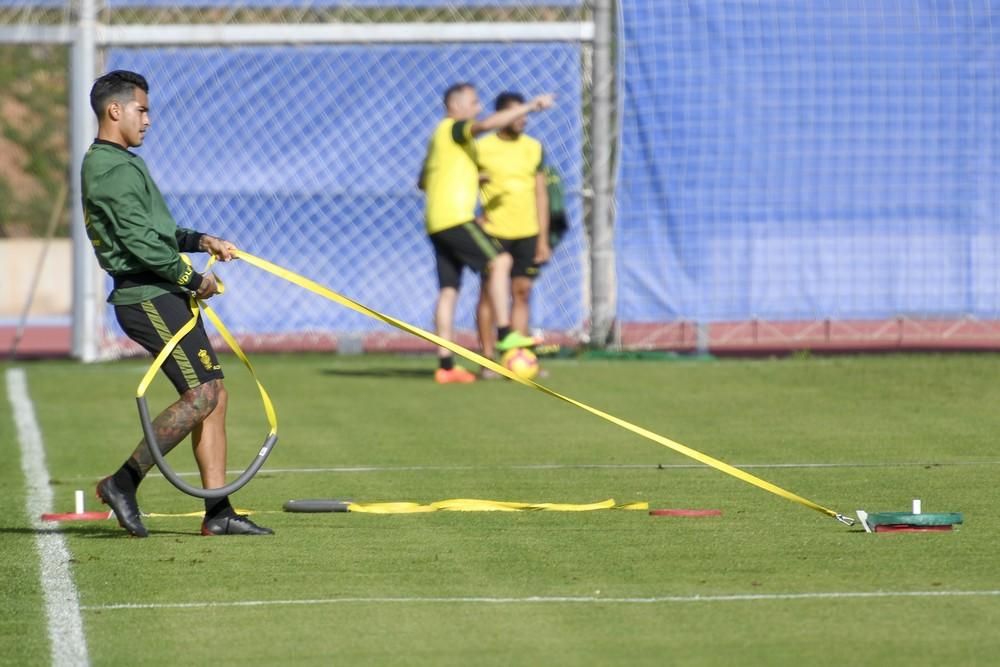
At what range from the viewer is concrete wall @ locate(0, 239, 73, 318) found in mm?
25625

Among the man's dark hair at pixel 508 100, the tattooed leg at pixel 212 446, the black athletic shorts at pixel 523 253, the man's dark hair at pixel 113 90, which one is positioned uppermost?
the man's dark hair at pixel 508 100

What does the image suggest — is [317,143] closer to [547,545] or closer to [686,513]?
[686,513]

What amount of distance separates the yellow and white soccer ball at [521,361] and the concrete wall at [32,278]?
11617 millimetres

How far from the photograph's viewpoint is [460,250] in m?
15.6

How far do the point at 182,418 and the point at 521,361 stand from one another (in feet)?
22.1

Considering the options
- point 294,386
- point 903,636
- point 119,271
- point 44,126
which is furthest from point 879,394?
point 44,126

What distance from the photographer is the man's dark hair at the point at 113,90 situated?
27.3 ft

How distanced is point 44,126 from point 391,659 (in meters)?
27.9

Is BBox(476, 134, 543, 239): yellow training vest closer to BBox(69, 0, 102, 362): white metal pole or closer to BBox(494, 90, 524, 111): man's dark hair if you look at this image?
BBox(494, 90, 524, 111): man's dark hair

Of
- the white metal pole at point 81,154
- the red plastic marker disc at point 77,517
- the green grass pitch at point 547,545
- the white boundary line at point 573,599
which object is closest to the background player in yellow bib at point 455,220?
the green grass pitch at point 547,545

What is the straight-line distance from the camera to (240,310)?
19.6 metres

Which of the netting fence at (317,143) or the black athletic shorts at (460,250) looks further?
the netting fence at (317,143)

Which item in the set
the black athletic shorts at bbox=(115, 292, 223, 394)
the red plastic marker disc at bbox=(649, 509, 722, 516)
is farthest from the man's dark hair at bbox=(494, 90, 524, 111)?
the black athletic shorts at bbox=(115, 292, 223, 394)

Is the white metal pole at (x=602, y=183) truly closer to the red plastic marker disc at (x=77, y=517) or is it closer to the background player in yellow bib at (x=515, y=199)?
the background player in yellow bib at (x=515, y=199)
